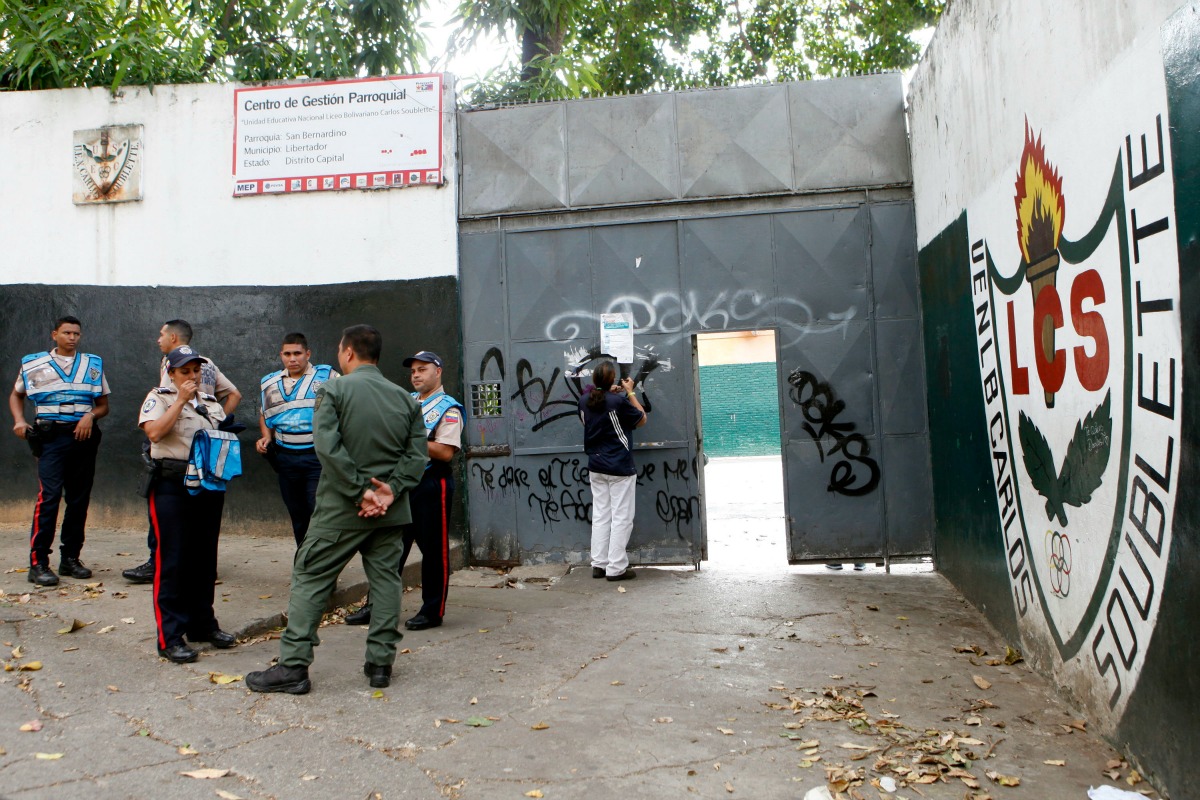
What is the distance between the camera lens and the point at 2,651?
15.3 feet

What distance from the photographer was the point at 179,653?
4707 mm

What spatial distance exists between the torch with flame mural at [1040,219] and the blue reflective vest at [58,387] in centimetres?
579

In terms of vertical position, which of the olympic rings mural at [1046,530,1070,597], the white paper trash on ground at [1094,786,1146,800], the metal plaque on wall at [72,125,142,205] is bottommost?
the white paper trash on ground at [1094,786,1146,800]

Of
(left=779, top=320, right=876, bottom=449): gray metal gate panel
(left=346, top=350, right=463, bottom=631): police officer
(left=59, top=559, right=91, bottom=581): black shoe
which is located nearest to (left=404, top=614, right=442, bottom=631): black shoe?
(left=346, top=350, right=463, bottom=631): police officer

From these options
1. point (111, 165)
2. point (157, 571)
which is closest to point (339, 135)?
point (111, 165)

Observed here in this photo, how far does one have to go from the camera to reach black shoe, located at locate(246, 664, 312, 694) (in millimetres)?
4328

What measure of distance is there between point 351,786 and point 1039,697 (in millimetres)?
3315

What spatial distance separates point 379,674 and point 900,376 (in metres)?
4.99

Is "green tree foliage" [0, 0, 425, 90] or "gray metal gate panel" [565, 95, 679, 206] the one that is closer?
"gray metal gate panel" [565, 95, 679, 206]

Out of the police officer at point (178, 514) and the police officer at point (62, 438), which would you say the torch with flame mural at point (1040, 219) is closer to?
the police officer at point (178, 514)

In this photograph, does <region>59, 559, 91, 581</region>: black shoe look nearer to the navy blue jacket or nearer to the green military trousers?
the green military trousers

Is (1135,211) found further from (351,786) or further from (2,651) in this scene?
(2,651)

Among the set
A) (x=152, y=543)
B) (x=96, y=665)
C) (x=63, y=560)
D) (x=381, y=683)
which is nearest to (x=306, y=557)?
(x=381, y=683)

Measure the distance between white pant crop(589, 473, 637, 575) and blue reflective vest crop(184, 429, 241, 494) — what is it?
317 centimetres
